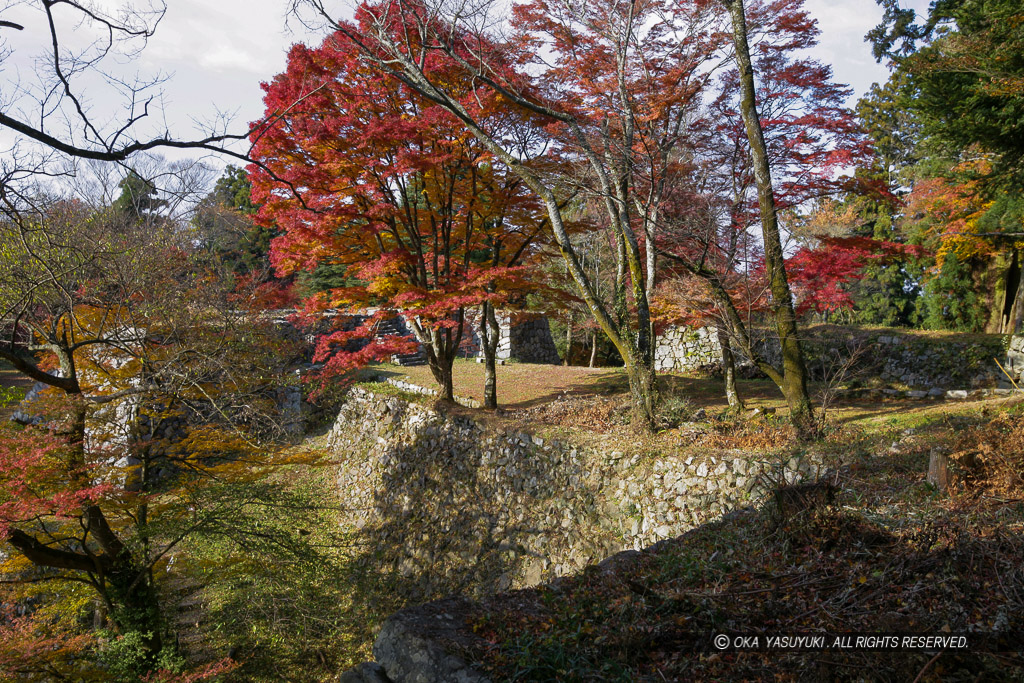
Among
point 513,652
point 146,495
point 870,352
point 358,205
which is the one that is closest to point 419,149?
point 358,205

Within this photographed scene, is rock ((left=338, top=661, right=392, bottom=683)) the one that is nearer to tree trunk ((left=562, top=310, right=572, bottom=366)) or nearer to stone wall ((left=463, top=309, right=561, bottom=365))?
stone wall ((left=463, top=309, right=561, bottom=365))

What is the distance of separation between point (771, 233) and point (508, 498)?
5.81 m

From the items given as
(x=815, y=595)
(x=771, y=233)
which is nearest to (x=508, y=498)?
(x=815, y=595)

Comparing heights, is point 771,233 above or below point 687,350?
above

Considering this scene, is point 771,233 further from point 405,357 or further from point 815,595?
point 405,357

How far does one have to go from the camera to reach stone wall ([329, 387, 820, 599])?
6.86m

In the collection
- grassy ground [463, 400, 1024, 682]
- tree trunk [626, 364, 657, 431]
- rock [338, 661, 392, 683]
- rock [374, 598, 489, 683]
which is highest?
tree trunk [626, 364, 657, 431]

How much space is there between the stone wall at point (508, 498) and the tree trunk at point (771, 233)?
5.46 ft

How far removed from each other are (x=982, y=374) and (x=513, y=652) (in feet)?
44.0

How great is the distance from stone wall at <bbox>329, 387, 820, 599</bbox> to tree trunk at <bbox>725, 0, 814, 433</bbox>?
1.66 meters

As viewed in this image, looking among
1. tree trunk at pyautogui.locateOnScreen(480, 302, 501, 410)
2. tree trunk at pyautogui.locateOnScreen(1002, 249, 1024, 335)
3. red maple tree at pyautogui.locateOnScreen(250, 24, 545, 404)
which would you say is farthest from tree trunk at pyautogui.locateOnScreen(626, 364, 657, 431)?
tree trunk at pyautogui.locateOnScreen(1002, 249, 1024, 335)

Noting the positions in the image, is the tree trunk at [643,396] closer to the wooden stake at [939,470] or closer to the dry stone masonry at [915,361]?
the wooden stake at [939,470]

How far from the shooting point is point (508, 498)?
29.7 ft

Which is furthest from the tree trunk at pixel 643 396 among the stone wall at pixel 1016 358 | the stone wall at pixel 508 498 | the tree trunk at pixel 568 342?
the tree trunk at pixel 568 342
